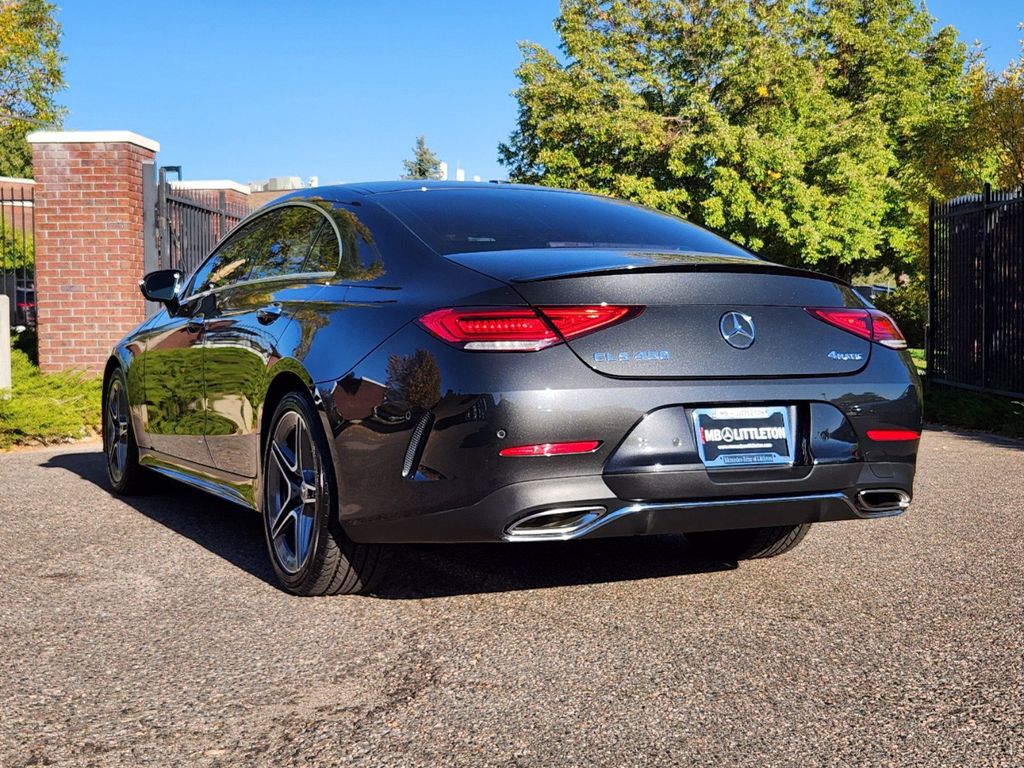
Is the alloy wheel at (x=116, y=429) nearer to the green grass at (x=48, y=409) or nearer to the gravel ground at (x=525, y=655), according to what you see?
the gravel ground at (x=525, y=655)

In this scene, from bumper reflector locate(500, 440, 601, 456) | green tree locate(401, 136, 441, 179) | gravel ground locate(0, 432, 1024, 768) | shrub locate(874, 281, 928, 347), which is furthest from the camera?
green tree locate(401, 136, 441, 179)

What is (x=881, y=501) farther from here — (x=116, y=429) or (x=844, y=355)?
(x=116, y=429)

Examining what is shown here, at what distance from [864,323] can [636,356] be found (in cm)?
98

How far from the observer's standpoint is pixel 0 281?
2427 cm

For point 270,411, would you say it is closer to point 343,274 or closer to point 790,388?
point 343,274

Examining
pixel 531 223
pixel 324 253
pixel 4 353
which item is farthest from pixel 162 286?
pixel 4 353

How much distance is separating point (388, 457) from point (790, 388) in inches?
52.6

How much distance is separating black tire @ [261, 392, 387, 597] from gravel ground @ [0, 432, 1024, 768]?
0.35 ft

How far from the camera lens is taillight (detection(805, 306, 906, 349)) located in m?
4.29

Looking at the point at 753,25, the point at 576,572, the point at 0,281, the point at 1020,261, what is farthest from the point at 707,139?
the point at 576,572

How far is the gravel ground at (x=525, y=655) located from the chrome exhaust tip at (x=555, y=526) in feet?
1.13

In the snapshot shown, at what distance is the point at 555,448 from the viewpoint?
3811 millimetres

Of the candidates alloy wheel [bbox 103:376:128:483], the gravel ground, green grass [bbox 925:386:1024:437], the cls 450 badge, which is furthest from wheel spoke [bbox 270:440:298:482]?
green grass [bbox 925:386:1024:437]

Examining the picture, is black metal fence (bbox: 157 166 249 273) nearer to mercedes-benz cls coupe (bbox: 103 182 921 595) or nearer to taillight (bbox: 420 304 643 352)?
mercedes-benz cls coupe (bbox: 103 182 921 595)
